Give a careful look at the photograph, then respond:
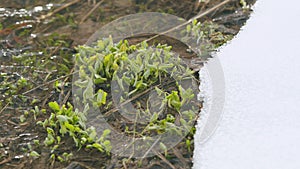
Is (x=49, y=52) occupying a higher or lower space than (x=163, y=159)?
higher

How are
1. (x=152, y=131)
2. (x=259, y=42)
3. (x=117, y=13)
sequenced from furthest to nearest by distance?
1. (x=117, y=13)
2. (x=259, y=42)
3. (x=152, y=131)

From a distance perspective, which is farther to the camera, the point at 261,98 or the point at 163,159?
the point at 261,98

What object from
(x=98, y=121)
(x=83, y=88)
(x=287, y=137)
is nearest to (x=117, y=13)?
(x=83, y=88)

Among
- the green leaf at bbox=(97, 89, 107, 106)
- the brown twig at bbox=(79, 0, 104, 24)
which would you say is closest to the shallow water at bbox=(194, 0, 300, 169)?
the green leaf at bbox=(97, 89, 107, 106)

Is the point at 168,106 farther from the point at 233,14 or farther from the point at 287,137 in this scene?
the point at 233,14

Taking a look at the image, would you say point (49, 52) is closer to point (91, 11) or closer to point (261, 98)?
point (91, 11)

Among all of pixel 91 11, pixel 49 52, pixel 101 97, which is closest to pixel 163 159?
pixel 101 97

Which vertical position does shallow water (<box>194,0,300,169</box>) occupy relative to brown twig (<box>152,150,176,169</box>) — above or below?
above

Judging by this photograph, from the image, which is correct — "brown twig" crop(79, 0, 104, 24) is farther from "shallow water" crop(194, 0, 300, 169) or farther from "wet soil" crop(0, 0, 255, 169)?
"shallow water" crop(194, 0, 300, 169)
